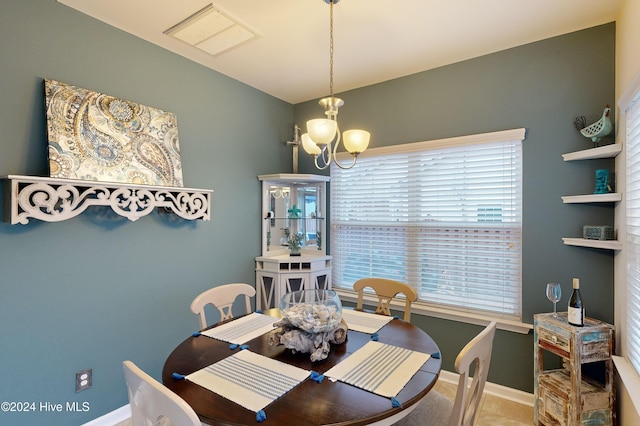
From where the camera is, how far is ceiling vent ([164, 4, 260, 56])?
6.86 ft

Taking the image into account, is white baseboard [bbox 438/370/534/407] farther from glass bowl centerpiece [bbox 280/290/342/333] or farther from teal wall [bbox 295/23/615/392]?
glass bowl centerpiece [bbox 280/290/342/333]

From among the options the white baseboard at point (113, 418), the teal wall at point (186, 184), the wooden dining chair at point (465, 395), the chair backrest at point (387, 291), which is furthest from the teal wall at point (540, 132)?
the white baseboard at point (113, 418)

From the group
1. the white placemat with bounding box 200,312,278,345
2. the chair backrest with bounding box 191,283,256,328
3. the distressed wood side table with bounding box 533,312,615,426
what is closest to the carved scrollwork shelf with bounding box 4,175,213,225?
the chair backrest with bounding box 191,283,256,328

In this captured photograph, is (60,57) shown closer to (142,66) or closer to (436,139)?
(142,66)

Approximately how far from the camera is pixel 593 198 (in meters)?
2.03

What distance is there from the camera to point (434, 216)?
287 centimetres

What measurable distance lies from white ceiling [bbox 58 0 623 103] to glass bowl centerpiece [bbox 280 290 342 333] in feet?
5.73

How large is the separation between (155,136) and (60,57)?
2.23 feet

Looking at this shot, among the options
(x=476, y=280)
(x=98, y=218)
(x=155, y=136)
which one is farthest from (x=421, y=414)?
(x=155, y=136)

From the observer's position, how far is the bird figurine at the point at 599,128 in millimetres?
2031

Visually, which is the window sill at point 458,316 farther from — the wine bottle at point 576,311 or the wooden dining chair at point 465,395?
the wooden dining chair at point 465,395

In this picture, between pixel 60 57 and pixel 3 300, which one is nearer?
pixel 3 300

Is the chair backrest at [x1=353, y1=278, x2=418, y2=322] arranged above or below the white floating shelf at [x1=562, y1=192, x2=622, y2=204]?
below

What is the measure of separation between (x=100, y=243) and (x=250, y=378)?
1.54 m
